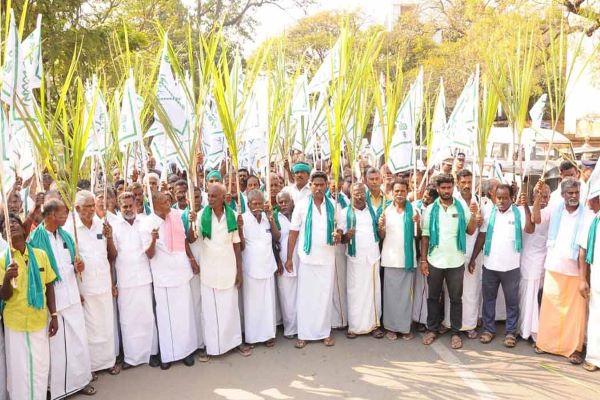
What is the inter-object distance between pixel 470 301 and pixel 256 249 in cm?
207

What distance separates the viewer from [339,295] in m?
5.39

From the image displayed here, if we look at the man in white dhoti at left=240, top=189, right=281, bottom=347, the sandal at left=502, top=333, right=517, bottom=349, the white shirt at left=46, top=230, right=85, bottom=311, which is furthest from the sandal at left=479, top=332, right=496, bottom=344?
the white shirt at left=46, top=230, right=85, bottom=311

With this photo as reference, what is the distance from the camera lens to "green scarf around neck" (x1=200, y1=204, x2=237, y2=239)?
459cm

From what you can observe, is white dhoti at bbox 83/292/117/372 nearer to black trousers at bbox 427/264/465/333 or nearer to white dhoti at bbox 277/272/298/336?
white dhoti at bbox 277/272/298/336

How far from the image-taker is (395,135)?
6.22 m

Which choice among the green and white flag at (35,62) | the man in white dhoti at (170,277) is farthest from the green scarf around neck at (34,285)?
the green and white flag at (35,62)

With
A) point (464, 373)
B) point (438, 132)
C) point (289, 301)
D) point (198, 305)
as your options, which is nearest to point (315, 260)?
point (289, 301)

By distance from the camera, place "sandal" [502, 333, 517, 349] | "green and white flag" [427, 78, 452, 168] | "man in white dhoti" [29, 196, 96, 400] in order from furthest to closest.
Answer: "green and white flag" [427, 78, 452, 168] → "sandal" [502, 333, 517, 349] → "man in white dhoti" [29, 196, 96, 400]

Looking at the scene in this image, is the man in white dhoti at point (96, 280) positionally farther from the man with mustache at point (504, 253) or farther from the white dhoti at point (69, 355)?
the man with mustache at point (504, 253)

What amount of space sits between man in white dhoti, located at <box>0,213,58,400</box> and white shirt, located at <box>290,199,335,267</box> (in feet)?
6.95

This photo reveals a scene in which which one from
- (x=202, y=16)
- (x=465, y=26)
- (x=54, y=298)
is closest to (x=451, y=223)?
(x=54, y=298)

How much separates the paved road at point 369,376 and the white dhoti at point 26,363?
0.50m

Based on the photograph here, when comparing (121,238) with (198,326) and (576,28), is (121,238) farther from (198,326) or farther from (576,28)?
(576,28)

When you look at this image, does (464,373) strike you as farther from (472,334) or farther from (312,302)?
(312,302)
